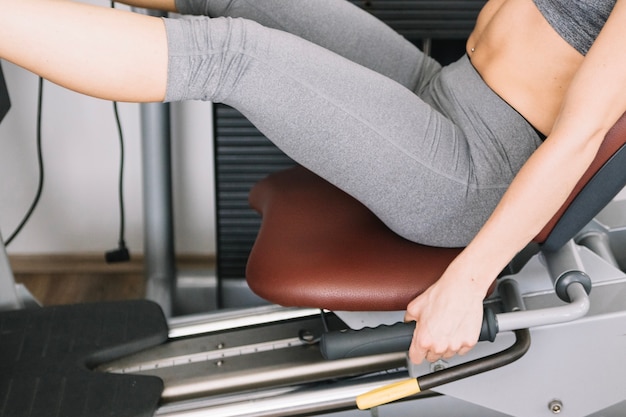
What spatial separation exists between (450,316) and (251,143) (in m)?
0.89

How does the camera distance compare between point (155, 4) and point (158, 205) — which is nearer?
point (155, 4)

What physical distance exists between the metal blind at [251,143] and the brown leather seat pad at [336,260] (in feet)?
1.84

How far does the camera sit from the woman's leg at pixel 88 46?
3.11 feet

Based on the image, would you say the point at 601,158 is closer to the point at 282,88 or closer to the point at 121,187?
the point at 282,88

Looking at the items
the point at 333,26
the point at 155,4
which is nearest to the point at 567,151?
the point at 333,26

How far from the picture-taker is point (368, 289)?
111cm

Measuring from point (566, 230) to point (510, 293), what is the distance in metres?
0.17

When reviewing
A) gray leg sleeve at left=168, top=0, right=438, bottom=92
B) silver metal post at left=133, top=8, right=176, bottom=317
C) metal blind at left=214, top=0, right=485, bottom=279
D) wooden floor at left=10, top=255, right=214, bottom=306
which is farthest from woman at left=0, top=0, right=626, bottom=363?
wooden floor at left=10, top=255, right=214, bottom=306

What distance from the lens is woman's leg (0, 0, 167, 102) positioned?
95 cm

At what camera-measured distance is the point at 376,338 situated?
107 cm

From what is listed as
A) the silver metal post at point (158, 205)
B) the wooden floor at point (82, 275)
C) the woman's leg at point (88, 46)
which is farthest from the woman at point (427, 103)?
the wooden floor at point (82, 275)

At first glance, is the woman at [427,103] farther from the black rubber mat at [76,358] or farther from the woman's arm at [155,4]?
the black rubber mat at [76,358]

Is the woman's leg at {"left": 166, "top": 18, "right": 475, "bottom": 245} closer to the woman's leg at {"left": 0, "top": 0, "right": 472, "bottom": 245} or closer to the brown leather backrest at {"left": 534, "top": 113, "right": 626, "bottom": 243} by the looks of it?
the woman's leg at {"left": 0, "top": 0, "right": 472, "bottom": 245}

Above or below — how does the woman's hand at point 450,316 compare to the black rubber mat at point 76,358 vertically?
above
